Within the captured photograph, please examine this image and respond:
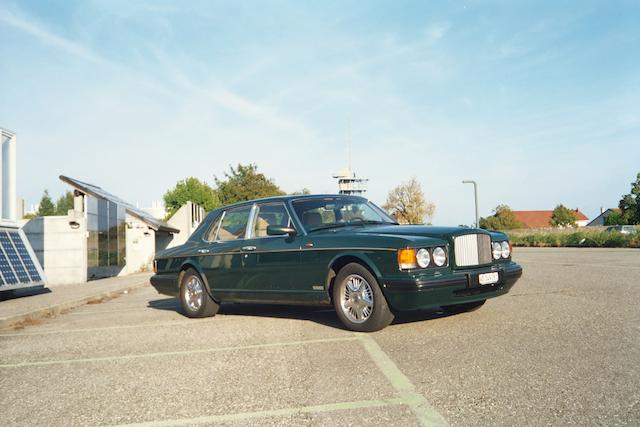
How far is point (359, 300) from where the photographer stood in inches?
251

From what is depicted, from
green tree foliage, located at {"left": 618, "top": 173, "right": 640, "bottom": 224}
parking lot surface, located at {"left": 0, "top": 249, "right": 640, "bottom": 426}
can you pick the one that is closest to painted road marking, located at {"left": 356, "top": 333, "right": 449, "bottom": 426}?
parking lot surface, located at {"left": 0, "top": 249, "right": 640, "bottom": 426}

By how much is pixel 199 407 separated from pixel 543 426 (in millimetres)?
2117

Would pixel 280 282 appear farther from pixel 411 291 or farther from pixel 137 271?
pixel 137 271

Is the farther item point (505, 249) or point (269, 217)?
point (269, 217)

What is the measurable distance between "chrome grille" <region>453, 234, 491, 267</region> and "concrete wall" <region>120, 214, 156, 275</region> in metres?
24.5

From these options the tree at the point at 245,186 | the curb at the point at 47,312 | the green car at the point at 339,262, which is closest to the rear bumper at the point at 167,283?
the green car at the point at 339,262

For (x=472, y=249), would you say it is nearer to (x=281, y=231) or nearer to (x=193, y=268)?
(x=281, y=231)

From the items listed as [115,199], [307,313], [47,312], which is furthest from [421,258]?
[115,199]

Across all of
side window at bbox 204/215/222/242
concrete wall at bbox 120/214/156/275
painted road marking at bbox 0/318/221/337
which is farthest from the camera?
concrete wall at bbox 120/214/156/275

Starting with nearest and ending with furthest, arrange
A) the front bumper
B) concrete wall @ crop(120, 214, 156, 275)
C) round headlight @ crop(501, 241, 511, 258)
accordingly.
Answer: the front bumper < round headlight @ crop(501, 241, 511, 258) < concrete wall @ crop(120, 214, 156, 275)

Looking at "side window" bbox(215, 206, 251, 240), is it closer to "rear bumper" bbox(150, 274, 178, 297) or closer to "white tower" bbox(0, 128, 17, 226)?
→ "rear bumper" bbox(150, 274, 178, 297)

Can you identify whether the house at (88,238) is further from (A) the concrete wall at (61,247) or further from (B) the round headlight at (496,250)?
(B) the round headlight at (496,250)

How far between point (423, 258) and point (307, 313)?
8.83ft

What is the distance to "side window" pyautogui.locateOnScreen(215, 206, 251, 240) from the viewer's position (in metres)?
8.27
